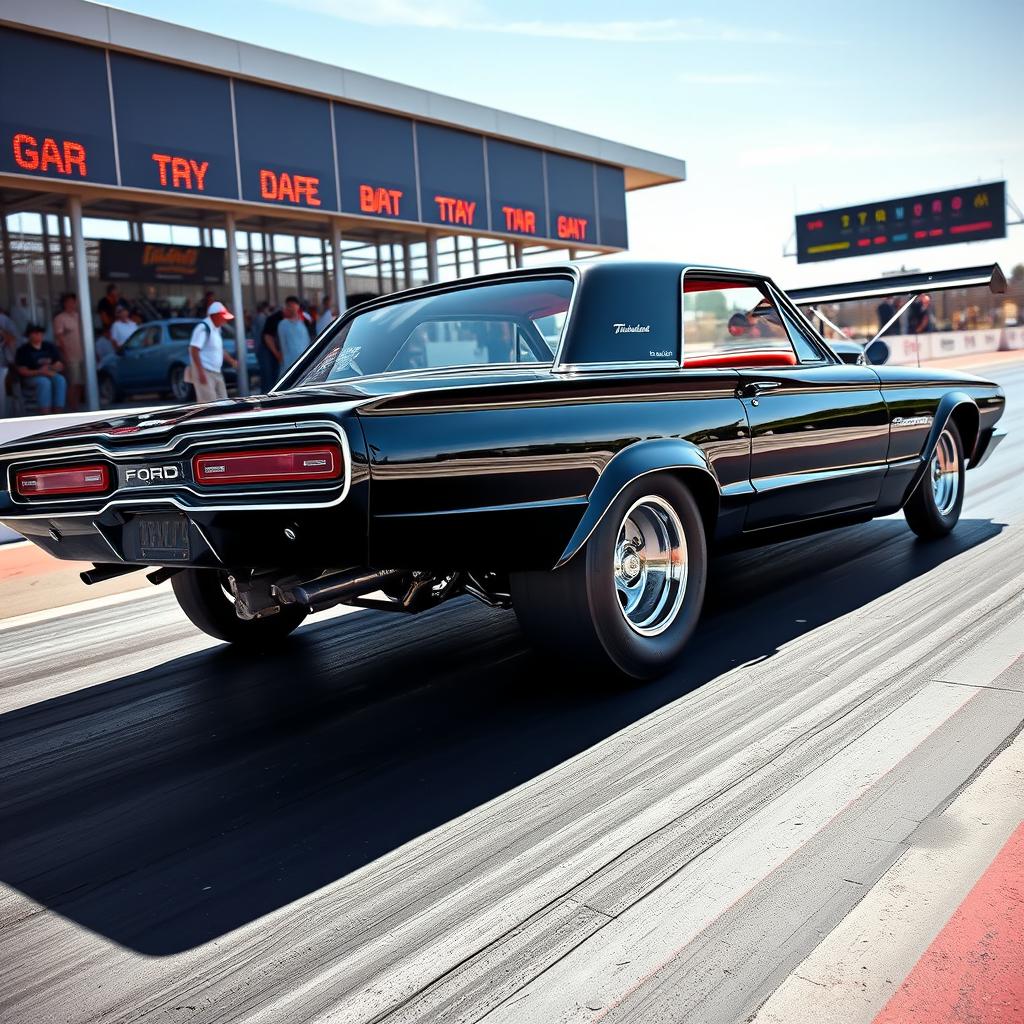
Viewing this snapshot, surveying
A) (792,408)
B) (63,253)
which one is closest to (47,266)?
(63,253)

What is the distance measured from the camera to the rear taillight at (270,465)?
2926mm

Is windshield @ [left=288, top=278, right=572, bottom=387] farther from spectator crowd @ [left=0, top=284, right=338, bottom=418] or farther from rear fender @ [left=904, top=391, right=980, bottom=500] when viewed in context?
spectator crowd @ [left=0, top=284, right=338, bottom=418]

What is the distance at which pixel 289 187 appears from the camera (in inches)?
636

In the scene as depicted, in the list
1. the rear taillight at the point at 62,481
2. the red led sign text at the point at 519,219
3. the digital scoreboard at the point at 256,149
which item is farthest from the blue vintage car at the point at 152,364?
the rear taillight at the point at 62,481

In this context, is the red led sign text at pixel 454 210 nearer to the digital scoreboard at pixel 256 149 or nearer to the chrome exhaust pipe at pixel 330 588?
the digital scoreboard at pixel 256 149

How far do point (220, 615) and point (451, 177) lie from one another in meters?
15.9

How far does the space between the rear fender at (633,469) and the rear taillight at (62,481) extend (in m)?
1.47

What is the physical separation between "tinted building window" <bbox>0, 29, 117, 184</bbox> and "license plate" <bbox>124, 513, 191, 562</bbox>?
10.9m

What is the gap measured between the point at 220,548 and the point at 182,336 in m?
13.2

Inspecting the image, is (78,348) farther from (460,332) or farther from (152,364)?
(460,332)

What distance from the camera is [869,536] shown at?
6.50 m

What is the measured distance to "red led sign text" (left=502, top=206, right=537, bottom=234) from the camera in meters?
20.7

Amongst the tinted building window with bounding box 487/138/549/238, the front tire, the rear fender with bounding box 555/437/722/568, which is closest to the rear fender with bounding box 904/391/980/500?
the front tire

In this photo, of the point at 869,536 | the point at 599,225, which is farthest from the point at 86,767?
the point at 599,225
